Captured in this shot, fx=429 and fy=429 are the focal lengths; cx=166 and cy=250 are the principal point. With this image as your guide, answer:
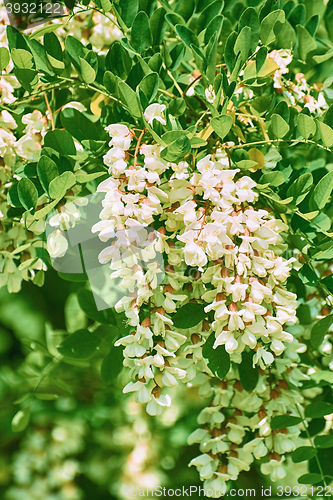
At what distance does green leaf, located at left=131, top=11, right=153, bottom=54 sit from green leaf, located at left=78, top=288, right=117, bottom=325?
0.37 metres

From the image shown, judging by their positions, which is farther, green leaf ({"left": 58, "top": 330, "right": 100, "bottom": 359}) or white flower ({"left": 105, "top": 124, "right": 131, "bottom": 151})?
green leaf ({"left": 58, "top": 330, "right": 100, "bottom": 359})

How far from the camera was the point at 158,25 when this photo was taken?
0.59m

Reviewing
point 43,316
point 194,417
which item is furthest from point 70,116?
point 194,417

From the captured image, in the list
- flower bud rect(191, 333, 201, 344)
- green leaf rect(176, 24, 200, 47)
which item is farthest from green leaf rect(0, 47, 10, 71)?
flower bud rect(191, 333, 201, 344)

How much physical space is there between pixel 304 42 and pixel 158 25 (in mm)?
216

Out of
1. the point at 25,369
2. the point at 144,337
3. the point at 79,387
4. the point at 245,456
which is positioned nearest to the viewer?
the point at 144,337

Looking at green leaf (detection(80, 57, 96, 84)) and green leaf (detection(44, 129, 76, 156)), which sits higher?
green leaf (detection(80, 57, 96, 84))

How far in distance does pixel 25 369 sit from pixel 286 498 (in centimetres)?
62

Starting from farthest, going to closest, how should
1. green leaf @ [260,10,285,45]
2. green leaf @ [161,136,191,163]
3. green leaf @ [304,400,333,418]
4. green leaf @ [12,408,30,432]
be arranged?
1. green leaf @ [12,408,30,432]
2. green leaf @ [304,400,333,418]
3. green leaf @ [260,10,285,45]
4. green leaf @ [161,136,191,163]

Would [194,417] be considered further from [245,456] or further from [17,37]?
[17,37]

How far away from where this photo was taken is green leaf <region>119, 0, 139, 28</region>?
0.56 m

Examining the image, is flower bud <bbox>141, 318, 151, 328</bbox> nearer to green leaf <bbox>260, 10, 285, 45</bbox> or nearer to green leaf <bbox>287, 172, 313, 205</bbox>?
green leaf <bbox>287, 172, 313, 205</bbox>

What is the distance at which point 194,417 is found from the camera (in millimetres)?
1236
